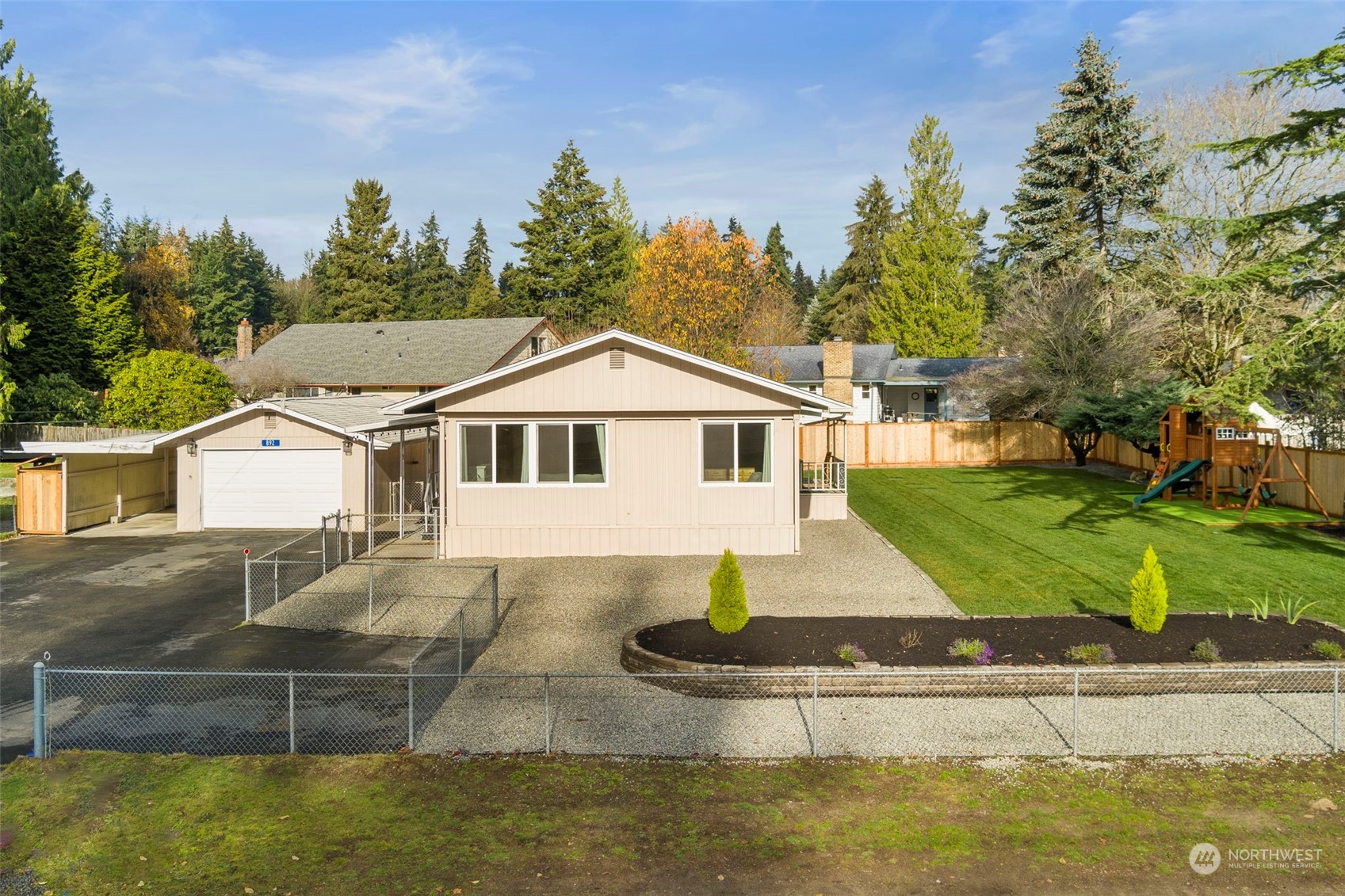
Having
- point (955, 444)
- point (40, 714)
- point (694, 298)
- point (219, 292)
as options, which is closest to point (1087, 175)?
point (955, 444)

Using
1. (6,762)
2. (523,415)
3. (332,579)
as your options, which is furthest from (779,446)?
(6,762)

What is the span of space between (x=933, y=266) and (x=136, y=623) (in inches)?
1951

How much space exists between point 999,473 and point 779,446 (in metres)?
18.5

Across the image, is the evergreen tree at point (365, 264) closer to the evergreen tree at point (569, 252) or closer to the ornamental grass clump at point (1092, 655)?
the evergreen tree at point (569, 252)

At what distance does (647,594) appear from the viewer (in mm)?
16250

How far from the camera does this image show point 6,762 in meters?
9.21

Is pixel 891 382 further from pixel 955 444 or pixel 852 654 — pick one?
pixel 852 654

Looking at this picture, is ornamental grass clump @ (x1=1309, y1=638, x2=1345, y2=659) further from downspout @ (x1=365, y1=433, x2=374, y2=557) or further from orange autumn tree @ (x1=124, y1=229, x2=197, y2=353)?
orange autumn tree @ (x1=124, y1=229, x2=197, y2=353)

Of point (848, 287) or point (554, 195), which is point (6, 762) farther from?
point (848, 287)

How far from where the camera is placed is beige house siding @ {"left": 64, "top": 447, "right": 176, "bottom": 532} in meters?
24.9

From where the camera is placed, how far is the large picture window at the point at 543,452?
64.4ft

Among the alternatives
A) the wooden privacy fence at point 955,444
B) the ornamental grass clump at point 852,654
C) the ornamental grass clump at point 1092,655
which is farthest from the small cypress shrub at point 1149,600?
the wooden privacy fence at point 955,444

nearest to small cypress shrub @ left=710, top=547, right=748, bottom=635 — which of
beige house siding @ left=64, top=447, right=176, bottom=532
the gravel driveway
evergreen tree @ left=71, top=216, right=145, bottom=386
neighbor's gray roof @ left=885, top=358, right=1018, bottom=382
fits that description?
the gravel driveway

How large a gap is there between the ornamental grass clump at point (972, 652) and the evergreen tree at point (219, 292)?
2581 inches
